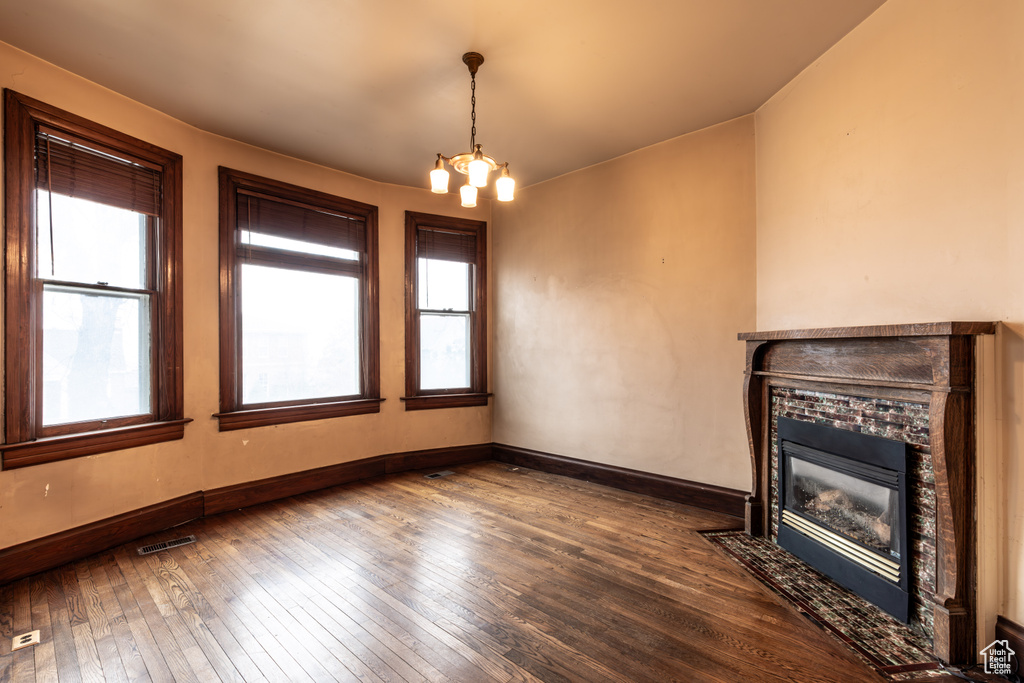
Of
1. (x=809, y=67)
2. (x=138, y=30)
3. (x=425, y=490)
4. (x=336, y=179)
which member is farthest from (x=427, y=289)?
(x=809, y=67)

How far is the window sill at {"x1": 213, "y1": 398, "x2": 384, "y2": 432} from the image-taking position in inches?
152

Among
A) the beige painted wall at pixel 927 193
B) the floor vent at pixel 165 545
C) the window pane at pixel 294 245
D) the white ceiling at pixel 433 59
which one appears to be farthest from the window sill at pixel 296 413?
the beige painted wall at pixel 927 193

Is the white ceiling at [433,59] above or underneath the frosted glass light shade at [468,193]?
above

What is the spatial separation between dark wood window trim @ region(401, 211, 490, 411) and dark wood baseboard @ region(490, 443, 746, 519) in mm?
776

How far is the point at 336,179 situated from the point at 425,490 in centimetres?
316

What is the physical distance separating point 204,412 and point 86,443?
2.53 feet

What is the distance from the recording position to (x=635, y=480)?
419 cm

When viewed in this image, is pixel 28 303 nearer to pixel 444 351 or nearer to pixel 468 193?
pixel 468 193

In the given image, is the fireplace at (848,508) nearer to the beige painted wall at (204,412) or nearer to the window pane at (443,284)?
the beige painted wall at (204,412)

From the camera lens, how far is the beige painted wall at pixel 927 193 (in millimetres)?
1856

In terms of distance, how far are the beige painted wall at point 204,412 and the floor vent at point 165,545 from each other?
0.36m

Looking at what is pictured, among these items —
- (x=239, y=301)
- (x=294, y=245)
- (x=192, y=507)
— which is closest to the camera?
(x=192, y=507)

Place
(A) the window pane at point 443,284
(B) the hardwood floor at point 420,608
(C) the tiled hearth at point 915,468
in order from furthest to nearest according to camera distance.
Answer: (A) the window pane at point 443,284 → (C) the tiled hearth at point 915,468 → (B) the hardwood floor at point 420,608

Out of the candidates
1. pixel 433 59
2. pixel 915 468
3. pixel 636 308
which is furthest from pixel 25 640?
pixel 636 308
